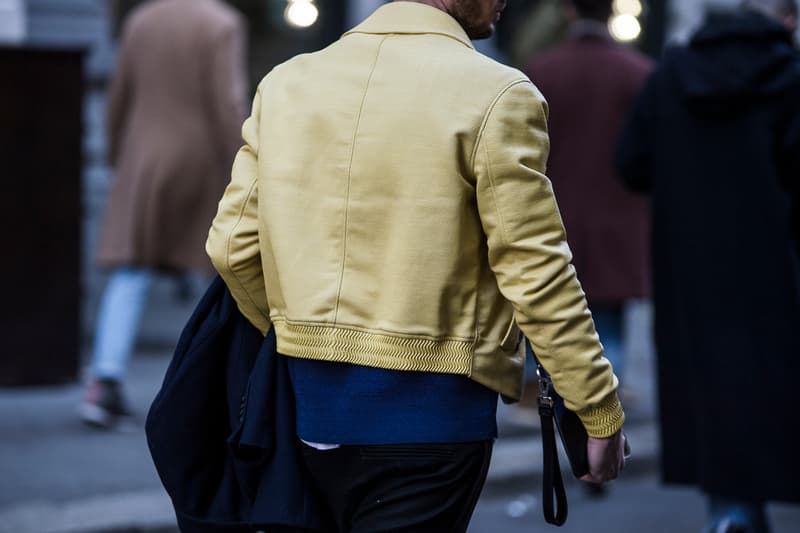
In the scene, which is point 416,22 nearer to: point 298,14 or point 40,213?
point 40,213

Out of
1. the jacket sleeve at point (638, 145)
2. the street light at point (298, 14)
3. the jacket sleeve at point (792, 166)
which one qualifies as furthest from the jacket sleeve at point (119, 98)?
the street light at point (298, 14)

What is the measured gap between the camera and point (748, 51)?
472cm

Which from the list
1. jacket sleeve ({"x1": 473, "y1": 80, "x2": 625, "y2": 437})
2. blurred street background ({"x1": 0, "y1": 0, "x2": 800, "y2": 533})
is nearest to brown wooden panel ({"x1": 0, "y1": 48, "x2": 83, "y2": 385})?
blurred street background ({"x1": 0, "y1": 0, "x2": 800, "y2": 533})

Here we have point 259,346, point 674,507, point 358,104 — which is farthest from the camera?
point 674,507

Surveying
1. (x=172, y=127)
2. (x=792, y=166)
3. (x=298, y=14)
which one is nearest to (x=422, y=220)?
(x=792, y=166)

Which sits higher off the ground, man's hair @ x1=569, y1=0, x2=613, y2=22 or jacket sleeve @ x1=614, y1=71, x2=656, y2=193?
man's hair @ x1=569, y1=0, x2=613, y2=22

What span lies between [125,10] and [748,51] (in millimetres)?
5318

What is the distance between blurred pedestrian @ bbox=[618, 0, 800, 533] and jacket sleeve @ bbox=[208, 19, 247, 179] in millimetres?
1927

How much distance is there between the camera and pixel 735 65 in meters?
4.70

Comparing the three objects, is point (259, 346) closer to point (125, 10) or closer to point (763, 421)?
point (763, 421)

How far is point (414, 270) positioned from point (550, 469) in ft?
1.50

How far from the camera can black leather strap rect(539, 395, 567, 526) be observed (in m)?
2.56

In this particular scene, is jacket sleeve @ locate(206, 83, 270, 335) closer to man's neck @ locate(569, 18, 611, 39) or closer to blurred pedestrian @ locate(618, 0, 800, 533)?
blurred pedestrian @ locate(618, 0, 800, 533)

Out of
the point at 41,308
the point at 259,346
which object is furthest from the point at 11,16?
the point at 259,346
